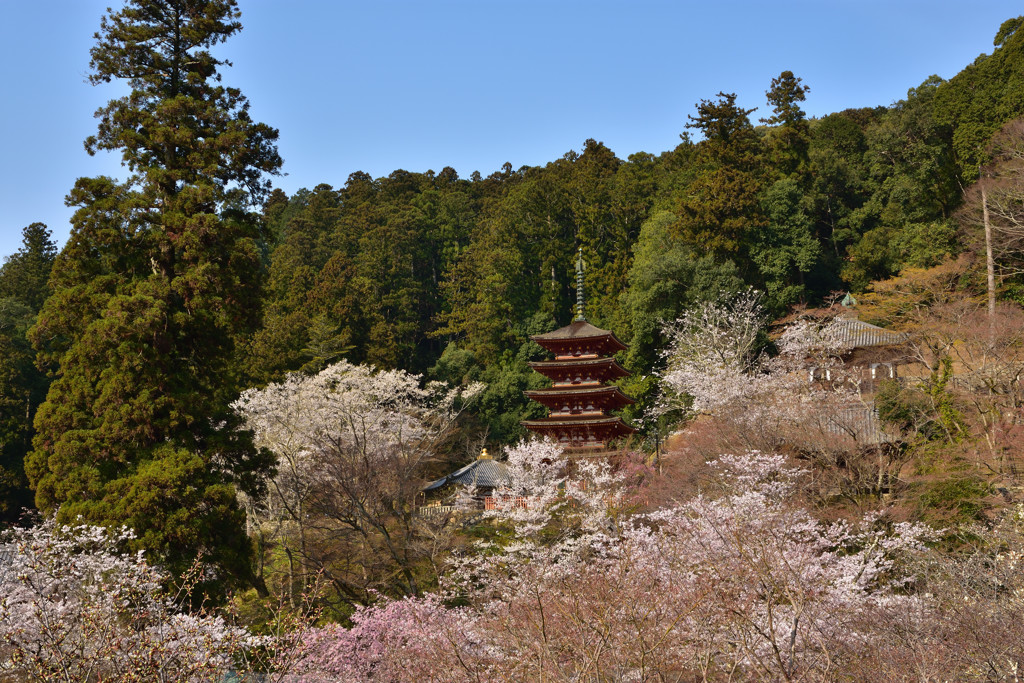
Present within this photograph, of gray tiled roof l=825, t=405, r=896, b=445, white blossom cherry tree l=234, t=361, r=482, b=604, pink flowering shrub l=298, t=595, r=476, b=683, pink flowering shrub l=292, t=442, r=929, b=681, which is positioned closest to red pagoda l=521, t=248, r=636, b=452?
white blossom cherry tree l=234, t=361, r=482, b=604

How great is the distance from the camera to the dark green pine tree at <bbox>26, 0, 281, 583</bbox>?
501 inches

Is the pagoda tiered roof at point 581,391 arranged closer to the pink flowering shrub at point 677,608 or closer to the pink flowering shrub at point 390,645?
the pink flowering shrub at point 677,608

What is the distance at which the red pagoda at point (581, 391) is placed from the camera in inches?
888

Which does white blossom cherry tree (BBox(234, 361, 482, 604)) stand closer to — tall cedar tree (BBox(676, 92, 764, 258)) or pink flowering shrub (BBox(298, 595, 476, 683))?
pink flowering shrub (BBox(298, 595, 476, 683))

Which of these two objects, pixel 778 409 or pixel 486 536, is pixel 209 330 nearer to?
pixel 486 536

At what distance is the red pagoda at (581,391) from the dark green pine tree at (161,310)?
9.83m

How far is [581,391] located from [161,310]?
39.9 feet

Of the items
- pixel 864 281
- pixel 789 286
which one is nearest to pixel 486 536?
pixel 789 286

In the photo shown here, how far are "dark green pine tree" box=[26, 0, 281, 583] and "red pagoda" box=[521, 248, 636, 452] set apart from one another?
9.83 m

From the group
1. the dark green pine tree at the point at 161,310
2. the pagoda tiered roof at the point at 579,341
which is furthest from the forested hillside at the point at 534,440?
the pagoda tiered roof at the point at 579,341

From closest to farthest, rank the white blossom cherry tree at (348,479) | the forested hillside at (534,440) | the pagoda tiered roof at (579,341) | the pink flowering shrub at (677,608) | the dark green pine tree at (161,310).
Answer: the pink flowering shrub at (677,608) → the forested hillside at (534,440) → the dark green pine tree at (161,310) → the white blossom cherry tree at (348,479) → the pagoda tiered roof at (579,341)

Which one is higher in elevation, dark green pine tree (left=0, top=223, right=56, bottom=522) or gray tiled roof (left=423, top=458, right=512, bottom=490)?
dark green pine tree (left=0, top=223, right=56, bottom=522)

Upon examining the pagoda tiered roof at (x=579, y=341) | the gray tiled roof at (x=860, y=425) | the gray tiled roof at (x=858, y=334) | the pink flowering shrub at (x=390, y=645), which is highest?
the pagoda tiered roof at (x=579, y=341)

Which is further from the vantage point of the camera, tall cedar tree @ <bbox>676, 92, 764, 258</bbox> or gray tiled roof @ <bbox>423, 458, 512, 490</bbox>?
tall cedar tree @ <bbox>676, 92, 764, 258</bbox>
